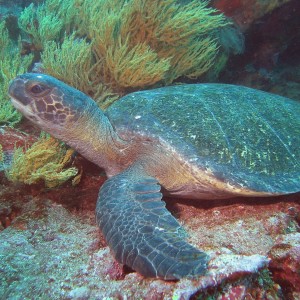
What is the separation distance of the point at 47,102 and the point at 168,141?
3.37ft

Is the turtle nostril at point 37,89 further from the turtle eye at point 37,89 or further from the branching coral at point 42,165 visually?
the branching coral at point 42,165

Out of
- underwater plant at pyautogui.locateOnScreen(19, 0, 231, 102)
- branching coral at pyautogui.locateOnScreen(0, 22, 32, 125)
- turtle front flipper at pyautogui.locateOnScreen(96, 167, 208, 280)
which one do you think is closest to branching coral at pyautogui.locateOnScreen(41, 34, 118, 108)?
underwater plant at pyautogui.locateOnScreen(19, 0, 231, 102)

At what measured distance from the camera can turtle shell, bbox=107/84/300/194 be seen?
199cm

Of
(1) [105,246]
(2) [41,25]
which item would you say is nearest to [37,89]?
(1) [105,246]

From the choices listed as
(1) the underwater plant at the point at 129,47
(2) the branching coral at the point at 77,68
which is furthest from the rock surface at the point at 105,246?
(1) the underwater plant at the point at 129,47

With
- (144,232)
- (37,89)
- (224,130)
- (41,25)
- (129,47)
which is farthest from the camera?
(41,25)

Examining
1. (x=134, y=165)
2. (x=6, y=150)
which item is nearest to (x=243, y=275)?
(x=134, y=165)

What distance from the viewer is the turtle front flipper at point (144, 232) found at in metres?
1.21

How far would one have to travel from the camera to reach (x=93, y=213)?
2.03 m

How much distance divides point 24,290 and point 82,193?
0.99 m

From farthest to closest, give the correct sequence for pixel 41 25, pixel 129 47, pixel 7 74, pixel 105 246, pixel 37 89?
pixel 41 25
pixel 129 47
pixel 7 74
pixel 37 89
pixel 105 246

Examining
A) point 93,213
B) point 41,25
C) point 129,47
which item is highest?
point 129,47

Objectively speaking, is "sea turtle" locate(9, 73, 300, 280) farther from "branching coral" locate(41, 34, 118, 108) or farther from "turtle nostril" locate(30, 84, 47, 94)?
"branching coral" locate(41, 34, 118, 108)

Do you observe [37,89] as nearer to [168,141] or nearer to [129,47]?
[168,141]
